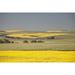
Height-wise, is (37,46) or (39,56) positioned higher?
(37,46)

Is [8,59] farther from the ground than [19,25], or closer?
closer

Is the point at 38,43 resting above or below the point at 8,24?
below

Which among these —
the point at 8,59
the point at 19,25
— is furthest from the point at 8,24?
the point at 8,59
